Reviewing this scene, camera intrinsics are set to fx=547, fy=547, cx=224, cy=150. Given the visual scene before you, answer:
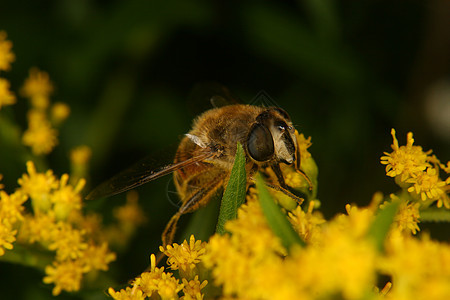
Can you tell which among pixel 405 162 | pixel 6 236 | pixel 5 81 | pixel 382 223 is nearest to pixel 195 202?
pixel 6 236

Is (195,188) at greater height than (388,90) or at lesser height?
lesser

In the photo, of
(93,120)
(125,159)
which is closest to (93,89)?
(93,120)

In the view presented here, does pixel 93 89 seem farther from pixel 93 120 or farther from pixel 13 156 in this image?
pixel 13 156

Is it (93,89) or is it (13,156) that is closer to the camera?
(13,156)

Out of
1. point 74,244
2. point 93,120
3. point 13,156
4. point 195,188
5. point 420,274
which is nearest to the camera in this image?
point 420,274

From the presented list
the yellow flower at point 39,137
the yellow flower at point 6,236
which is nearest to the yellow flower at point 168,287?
the yellow flower at point 6,236

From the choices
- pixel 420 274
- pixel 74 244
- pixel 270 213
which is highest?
pixel 74 244
